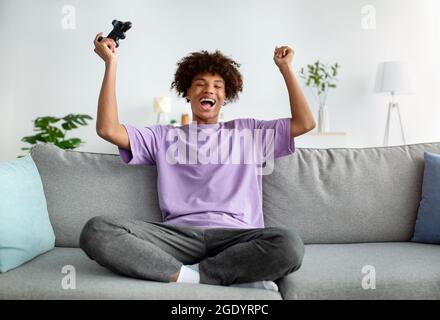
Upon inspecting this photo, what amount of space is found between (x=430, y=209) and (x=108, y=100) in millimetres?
1261

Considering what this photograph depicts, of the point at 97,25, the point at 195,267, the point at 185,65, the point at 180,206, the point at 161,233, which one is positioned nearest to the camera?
the point at 195,267

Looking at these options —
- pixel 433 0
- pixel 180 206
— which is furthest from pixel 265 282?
pixel 433 0

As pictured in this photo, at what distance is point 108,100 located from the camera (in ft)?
6.35

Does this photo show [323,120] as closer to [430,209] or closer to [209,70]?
[209,70]

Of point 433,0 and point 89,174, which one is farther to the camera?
point 433,0

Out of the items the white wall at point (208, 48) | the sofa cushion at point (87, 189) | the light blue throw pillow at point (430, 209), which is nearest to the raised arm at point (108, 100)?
the sofa cushion at point (87, 189)

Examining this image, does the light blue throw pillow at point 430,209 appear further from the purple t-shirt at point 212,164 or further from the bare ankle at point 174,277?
the bare ankle at point 174,277

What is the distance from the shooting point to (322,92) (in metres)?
5.07

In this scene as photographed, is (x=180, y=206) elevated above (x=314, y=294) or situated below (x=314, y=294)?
above

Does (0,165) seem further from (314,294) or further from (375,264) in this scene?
(375,264)

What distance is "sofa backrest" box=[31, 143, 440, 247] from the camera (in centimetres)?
197

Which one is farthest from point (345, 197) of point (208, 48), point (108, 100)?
point (208, 48)

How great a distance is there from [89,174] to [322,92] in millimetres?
3468

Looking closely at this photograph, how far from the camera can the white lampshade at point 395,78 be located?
4.64 m
